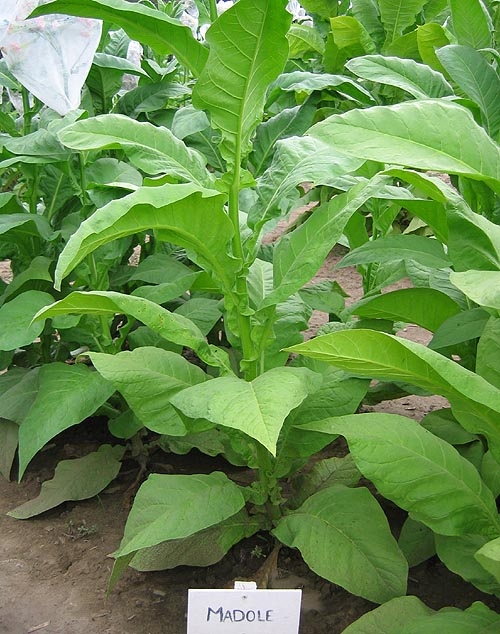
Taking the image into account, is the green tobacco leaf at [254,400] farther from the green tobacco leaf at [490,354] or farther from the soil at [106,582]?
the soil at [106,582]

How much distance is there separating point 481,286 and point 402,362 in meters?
0.21

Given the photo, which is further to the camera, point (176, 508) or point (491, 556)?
point (176, 508)

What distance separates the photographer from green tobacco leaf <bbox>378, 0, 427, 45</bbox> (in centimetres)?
301

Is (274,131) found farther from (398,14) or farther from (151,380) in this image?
(398,14)

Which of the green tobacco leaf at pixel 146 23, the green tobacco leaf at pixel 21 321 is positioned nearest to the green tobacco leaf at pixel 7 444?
the green tobacco leaf at pixel 21 321

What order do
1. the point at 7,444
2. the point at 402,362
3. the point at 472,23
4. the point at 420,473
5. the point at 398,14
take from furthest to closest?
1. the point at 398,14
2. the point at 7,444
3. the point at 472,23
4. the point at 420,473
5. the point at 402,362

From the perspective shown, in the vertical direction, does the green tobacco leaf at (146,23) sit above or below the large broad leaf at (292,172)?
above

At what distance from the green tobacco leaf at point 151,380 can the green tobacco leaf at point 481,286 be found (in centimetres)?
69

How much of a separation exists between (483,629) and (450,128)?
36.5 inches

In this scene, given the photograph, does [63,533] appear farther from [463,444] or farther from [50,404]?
[463,444]

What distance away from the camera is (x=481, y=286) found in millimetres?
1201

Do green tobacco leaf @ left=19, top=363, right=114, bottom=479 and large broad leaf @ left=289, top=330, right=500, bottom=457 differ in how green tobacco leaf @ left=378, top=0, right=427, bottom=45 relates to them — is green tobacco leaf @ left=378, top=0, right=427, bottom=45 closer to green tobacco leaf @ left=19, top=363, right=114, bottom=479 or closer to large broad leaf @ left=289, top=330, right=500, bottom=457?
green tobacco leaf @ left=19, top=363, right=114, bottom=479

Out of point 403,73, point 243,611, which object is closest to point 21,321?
point 243,611

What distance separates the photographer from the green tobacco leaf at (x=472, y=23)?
2.08 m
